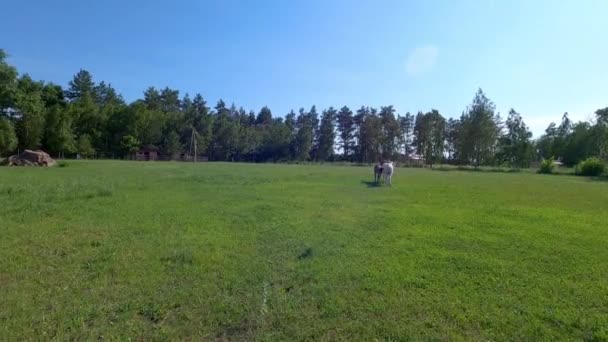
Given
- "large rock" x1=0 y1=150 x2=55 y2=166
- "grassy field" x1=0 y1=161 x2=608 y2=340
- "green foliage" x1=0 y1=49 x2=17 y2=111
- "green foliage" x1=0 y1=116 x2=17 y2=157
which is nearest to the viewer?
"grassy field" x1=0 y1=161 x2=608 y2=340

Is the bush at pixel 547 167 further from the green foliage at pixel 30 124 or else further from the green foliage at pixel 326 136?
the green foliage at pixel 30 124

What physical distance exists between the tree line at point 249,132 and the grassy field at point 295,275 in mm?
49625

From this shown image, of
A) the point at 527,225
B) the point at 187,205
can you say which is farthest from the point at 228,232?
the point at 527,225

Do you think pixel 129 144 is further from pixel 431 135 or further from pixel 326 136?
pixel 431 135

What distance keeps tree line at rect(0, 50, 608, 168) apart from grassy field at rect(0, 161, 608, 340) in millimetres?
49625

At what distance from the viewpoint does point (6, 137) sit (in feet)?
178

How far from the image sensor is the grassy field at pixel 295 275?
4.28 meters

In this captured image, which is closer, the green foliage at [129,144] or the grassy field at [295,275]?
the grassy field at [295,275]

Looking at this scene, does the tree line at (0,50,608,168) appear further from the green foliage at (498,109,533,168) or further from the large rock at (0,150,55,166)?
the large rock at (0,150,55,166)

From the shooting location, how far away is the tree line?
62719mm

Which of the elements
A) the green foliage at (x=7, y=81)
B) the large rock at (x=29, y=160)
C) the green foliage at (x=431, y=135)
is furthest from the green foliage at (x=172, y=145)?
the green foliage at (x=431, y=135)

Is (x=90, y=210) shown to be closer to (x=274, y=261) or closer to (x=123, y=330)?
(x=274, y=261)

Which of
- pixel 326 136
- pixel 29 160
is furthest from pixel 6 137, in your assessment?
pixel 326 136

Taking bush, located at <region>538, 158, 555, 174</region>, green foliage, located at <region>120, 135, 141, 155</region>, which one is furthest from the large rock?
bush, located at <region>538, 158, 555, 174</region>
